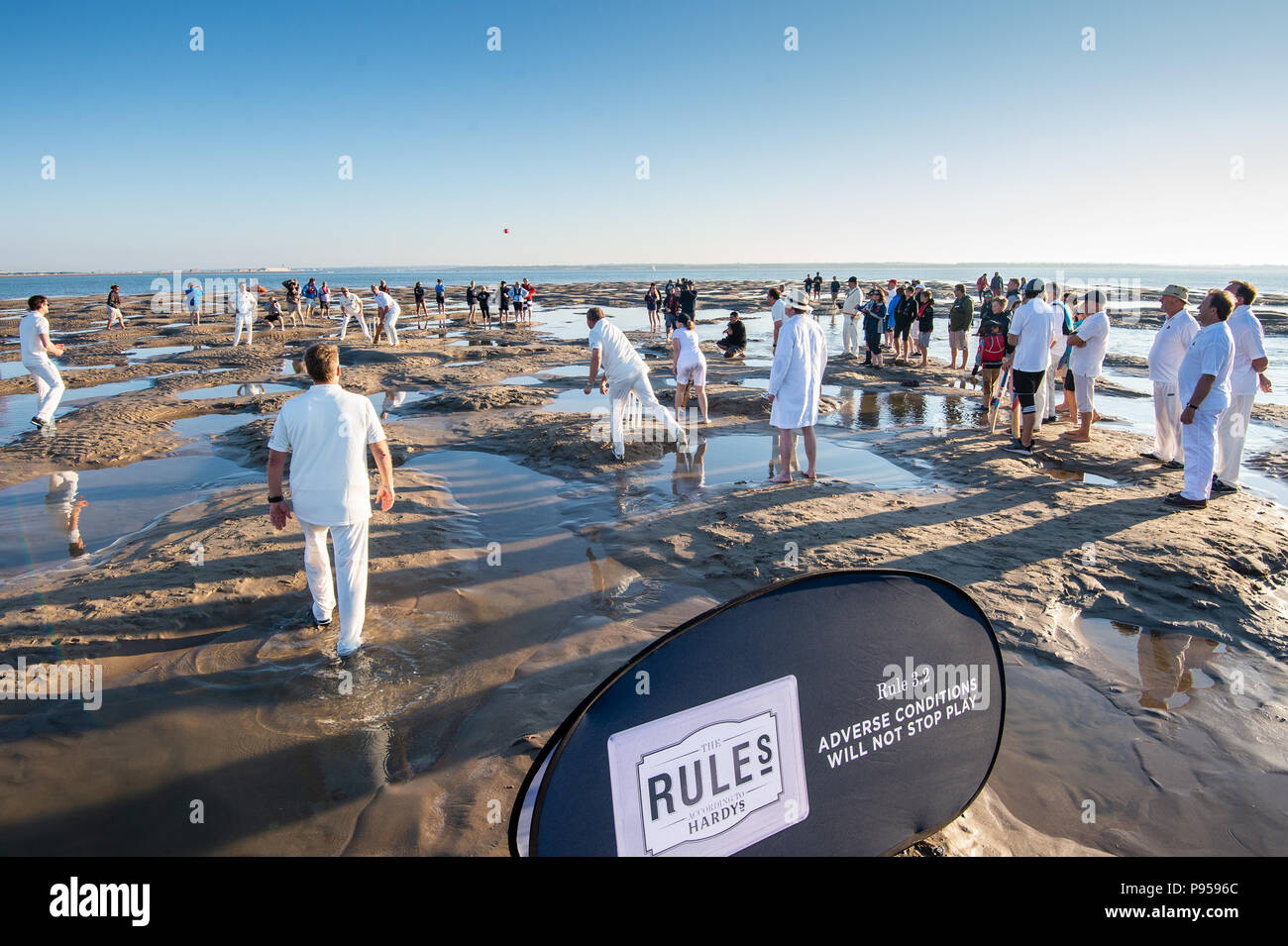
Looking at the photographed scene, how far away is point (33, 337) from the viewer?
10547 mm

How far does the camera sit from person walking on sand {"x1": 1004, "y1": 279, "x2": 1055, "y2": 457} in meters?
8.99

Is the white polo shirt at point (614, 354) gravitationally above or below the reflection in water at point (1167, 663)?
above

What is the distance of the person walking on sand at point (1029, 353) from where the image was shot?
8.99 metres

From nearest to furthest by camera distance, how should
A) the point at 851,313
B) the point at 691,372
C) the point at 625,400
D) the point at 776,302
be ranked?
the point at 625,400 < the point at 691,372 < the point at 776,302 < the point at 851,313

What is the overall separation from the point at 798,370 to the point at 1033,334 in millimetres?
3986

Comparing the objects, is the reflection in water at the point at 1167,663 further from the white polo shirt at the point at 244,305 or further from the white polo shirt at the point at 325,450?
the white polo shirt at the point at 244,305

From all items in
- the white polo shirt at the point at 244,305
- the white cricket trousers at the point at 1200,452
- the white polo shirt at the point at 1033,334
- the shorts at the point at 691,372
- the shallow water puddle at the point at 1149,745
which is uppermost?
the white polo shirt at the point at 244,305

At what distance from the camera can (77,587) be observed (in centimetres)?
547

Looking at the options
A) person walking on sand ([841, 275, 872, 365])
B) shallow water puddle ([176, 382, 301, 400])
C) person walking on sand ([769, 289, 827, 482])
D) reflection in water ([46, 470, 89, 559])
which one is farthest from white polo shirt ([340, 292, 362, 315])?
person walking on sand ([769, 289, 827, 482])

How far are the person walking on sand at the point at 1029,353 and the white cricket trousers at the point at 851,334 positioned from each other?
8.93 meters

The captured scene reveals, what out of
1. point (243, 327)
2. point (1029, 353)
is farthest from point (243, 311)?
point (1029, 353)

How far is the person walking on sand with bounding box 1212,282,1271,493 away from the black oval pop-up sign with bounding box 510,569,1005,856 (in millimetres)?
7487

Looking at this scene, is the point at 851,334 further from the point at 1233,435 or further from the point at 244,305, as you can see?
the point at 244,305

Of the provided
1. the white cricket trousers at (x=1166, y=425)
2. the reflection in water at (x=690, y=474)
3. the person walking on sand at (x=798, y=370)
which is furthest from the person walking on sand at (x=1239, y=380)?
the reflection in water at (x=690, y=474)
